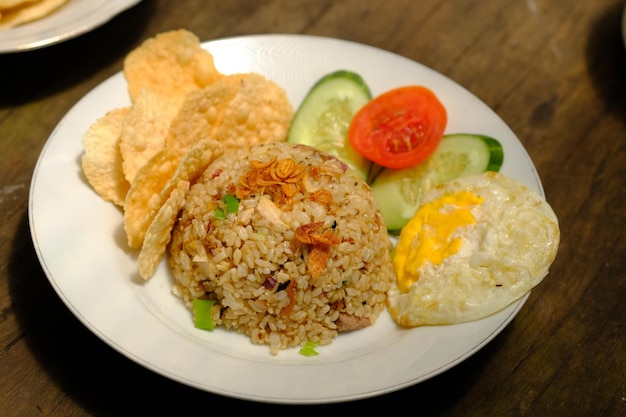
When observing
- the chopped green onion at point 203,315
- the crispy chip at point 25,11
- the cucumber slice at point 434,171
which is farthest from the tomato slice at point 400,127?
the crispy chip at point 25,11

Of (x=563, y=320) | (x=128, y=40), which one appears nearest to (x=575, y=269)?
(x=563, y=320)

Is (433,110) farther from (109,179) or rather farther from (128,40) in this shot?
(128,40)

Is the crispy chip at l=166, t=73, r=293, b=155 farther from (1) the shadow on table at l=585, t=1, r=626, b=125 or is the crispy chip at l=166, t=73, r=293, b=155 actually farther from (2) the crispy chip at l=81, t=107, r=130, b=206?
(1) the shadow on table at l=585, t=1, r=626, b=125

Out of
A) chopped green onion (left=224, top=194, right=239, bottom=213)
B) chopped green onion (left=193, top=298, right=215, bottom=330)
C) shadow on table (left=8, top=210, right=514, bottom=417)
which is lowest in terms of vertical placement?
shadow on table (left=8, top=210, right=514, bottom=417)

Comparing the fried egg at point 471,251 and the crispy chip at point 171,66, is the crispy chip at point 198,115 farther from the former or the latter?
the fried egg at point 471,251

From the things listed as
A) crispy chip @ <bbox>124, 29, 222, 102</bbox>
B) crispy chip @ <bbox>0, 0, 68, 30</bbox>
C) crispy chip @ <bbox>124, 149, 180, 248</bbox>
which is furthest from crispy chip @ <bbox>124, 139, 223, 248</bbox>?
crispy chip @ <bbox>0, 0, 68, 30</bbox>
